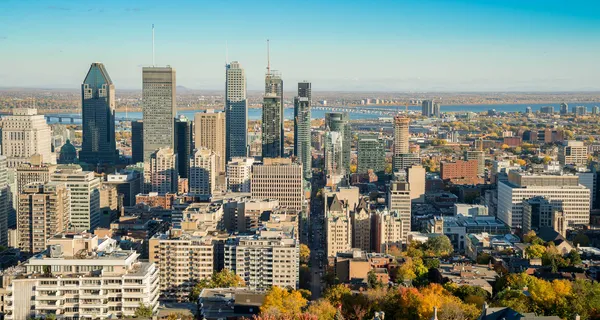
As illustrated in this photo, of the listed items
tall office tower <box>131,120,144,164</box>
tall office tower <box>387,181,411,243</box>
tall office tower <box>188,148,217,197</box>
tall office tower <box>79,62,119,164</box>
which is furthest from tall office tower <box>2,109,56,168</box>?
tall office tower <box>387,181,411,243</box>

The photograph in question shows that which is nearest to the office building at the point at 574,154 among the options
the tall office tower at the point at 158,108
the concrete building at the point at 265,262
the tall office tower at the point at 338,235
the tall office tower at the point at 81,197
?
the tall office tower at the point at 158,108

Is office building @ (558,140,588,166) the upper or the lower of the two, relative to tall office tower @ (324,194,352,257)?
upper

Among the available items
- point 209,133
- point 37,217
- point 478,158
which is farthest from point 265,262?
point 478,158

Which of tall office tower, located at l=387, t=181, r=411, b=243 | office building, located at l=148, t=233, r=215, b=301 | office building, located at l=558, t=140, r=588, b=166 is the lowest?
office building, located at l=148, t=233, r=215, b=301

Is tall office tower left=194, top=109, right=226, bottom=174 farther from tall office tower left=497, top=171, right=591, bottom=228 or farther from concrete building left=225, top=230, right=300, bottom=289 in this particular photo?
concrete building left=225, top=230, right=300, bottom=289

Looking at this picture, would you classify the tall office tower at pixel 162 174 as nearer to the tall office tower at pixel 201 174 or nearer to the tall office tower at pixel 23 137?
the tall office tower at pixel 201 174

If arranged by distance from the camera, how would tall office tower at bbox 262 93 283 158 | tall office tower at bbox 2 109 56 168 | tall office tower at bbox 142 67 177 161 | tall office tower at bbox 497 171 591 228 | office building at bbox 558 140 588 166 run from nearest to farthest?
tall office tower at bbox 497 171 591 228 → tall office tower at bbox 2 109 56 168 → office building at bbox 558 140 588 166 → tall office tower at bbox 262 93 283 158 → tall office tower at bbox 142 67 177 161

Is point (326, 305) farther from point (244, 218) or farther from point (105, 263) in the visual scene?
point (244, 218)
